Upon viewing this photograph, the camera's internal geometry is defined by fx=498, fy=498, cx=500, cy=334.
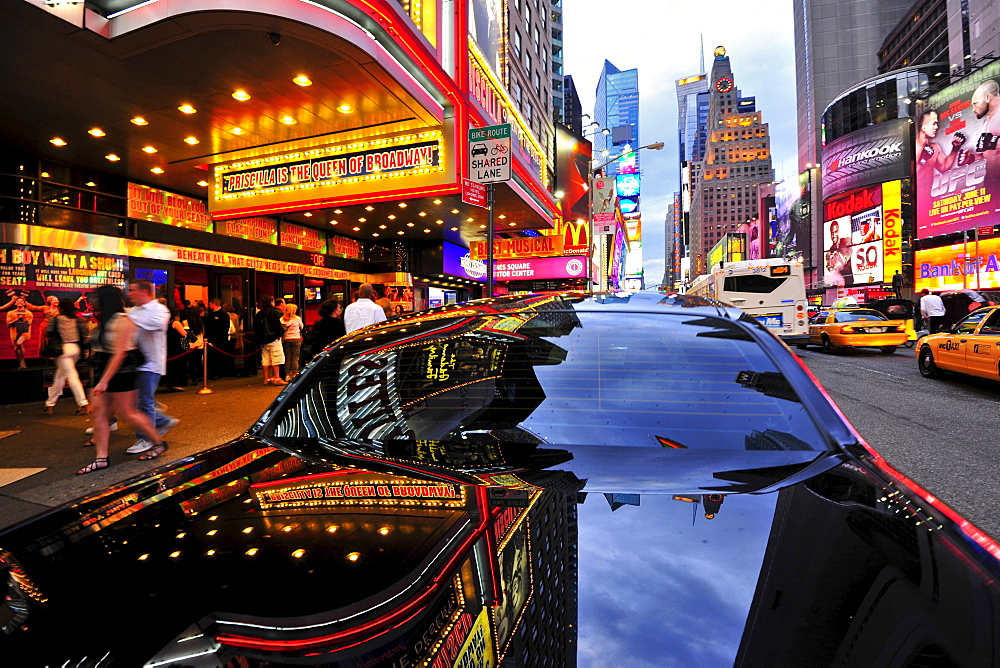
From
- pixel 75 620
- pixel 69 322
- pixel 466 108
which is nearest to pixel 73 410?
pixel 69 322

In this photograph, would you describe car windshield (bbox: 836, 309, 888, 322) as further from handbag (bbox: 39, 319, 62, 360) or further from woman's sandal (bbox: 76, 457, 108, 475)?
handbag (bbox: 39, 319, 62, 360)

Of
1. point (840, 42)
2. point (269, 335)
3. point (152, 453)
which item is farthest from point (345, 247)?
point (840, 42)

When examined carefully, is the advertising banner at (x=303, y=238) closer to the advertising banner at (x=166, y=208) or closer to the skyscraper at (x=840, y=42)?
the advertising banner at (x=166, y=208)

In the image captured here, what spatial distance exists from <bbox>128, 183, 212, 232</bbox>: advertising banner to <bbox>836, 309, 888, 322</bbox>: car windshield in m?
18.9

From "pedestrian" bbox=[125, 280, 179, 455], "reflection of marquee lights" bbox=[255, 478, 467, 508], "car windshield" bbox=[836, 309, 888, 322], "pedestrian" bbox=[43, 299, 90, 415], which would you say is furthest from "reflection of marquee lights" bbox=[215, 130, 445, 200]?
"car windshield" bbox=[836, 309, 888, 322]

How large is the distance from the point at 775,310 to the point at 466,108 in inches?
504

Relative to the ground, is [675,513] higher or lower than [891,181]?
lower

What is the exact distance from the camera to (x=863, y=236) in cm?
6066

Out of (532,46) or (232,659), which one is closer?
(232,659)

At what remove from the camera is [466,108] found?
408 inches

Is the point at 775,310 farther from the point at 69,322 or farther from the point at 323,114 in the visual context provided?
the point at 69,322

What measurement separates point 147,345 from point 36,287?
21.4 feet

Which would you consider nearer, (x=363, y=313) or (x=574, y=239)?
(x=363, y=313)

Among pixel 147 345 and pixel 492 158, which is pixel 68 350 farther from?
pixel 492 158
